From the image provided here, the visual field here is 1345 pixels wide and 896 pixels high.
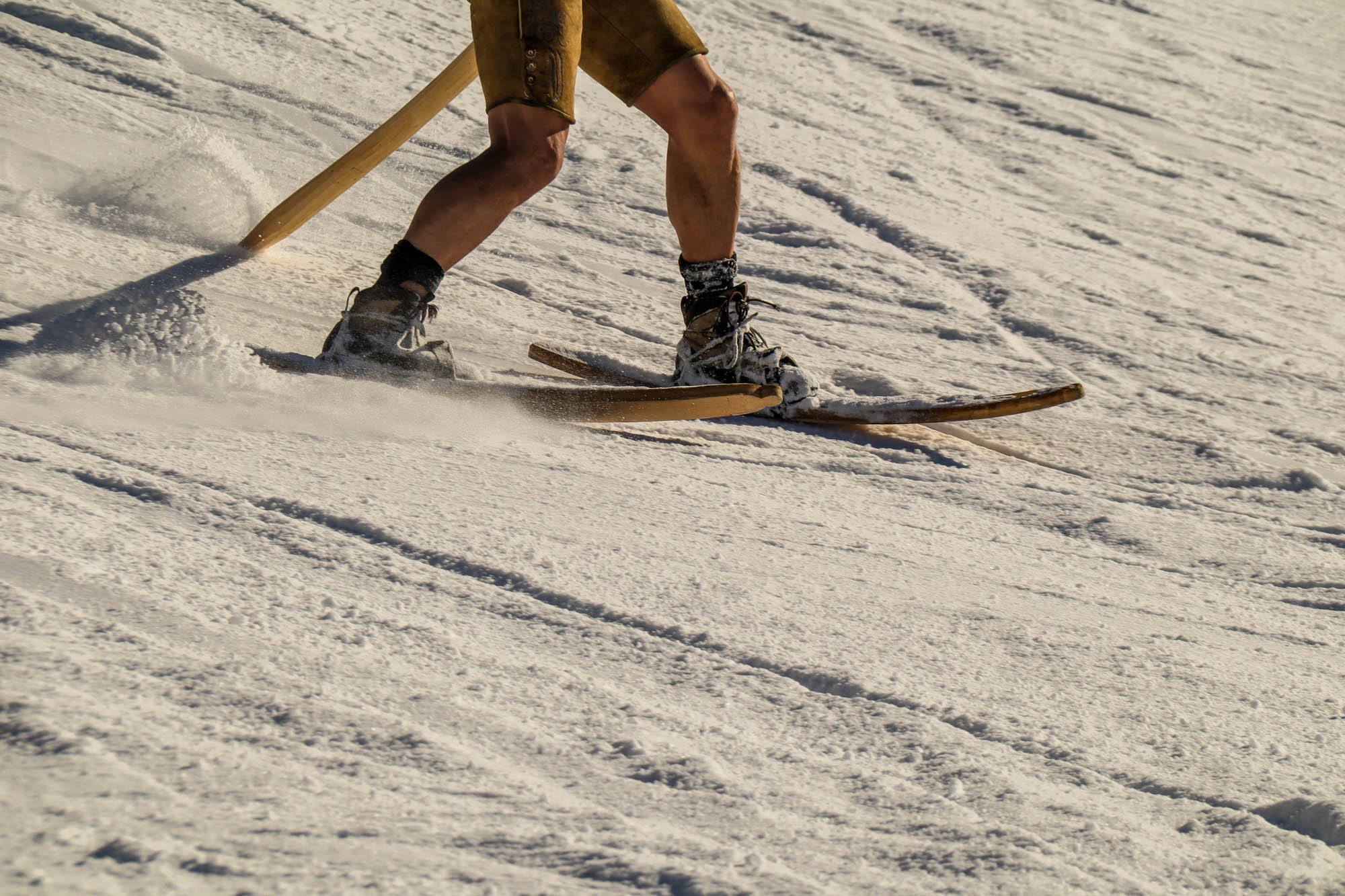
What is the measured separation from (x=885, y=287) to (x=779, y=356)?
1249mm

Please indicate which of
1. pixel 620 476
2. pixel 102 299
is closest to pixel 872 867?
pixel 620 476

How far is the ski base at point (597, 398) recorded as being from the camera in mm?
2328

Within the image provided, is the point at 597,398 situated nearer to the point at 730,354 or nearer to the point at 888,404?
the point at 730,354

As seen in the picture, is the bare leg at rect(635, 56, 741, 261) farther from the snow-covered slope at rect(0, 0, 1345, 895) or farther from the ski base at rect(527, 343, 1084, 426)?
the snow-covered slope at rect(0, 0, 1345, 895)

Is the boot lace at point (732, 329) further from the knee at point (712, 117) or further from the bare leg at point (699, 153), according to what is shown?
the knee at point (712, 117)

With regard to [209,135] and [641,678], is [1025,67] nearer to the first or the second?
[209,135]

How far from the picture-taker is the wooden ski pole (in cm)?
276

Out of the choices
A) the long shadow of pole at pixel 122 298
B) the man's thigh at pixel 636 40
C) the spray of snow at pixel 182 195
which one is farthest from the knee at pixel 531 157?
the spray of snow at pixel 182 195

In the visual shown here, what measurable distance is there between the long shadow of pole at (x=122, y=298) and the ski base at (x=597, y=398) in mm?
267

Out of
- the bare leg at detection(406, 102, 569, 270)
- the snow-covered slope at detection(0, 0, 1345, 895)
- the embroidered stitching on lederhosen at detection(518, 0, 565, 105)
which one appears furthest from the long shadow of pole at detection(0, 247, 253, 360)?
the embroidered stitching on lederhosen at detection(518, 0, 565, 105)

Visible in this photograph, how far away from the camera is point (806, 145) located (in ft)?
16.0

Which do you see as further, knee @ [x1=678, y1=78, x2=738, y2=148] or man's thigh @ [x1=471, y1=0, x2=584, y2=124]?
knee @ [x1=678, y1=78, x2=738, y2=148]

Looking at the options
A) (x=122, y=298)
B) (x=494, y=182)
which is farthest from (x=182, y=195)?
(x=494, y=182)

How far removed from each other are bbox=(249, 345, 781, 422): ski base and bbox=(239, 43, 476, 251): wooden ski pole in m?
0.70
